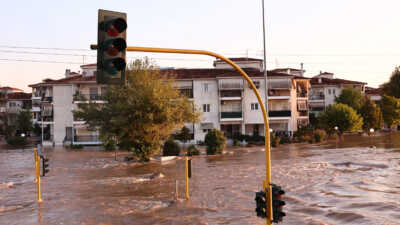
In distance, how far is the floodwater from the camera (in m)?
13.9

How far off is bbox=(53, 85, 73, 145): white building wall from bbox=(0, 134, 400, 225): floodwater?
2849 centimetres

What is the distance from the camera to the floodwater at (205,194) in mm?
13898

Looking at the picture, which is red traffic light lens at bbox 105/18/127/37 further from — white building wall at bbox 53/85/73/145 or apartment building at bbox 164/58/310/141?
white building wall at bbox 53/85/73/145

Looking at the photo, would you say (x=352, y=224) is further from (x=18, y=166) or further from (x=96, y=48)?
(x=18, y=166)

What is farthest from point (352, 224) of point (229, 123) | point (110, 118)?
point (229, 123)

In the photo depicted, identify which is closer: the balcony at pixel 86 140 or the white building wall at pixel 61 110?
the balcony at pixel 86 140

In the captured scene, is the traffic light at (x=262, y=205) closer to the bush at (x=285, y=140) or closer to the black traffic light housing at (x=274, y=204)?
the black traffic light housing at (x=274, y=204)

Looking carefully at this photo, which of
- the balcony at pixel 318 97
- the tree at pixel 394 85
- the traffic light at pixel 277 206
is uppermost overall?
the tree at pixel 394 85

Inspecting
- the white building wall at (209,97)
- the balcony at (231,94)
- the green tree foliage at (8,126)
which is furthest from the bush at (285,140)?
the green tree foliage at (8,126)

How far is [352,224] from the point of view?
496 inches

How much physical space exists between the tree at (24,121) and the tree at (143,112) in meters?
53.2

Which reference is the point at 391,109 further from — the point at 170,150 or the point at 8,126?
the point at 8,126

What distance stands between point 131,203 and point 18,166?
21.2 metres

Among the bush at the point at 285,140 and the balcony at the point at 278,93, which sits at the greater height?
the balcony at the point at 278,93
